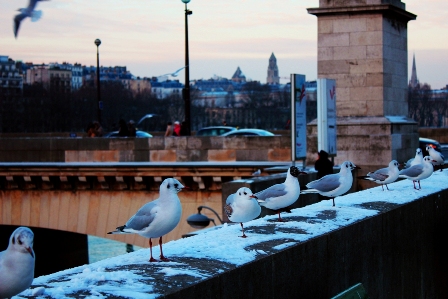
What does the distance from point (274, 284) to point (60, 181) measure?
65.3 ft

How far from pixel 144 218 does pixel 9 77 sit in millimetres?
102339

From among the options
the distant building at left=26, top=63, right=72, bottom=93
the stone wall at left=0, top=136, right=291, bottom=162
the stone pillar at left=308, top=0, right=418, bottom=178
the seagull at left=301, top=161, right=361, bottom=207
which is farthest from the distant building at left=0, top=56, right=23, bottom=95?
the seagull at left=301, top=161, right=361, bottom=207

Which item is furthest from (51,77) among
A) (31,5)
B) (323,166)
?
(31,5)

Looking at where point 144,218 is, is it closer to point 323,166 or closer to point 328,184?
point 328,184

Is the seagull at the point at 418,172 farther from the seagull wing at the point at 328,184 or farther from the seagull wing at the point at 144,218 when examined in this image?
the seagull wing at the point at 144,218

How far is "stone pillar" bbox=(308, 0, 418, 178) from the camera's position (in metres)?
18.0

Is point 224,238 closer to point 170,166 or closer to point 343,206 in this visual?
point 343,206

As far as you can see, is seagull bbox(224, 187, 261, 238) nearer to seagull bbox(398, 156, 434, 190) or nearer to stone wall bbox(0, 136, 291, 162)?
seagull bbox(398, 156, 434, 190)

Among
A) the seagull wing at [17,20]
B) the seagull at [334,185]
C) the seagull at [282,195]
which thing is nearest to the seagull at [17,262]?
the seagull at [282,195]

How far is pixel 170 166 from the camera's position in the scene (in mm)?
21703

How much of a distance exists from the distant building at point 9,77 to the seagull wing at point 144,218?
92.8m

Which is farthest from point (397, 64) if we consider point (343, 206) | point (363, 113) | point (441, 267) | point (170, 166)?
point (343, 206)

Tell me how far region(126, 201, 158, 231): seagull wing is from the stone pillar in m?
13.3

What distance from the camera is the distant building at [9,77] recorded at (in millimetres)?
97562
